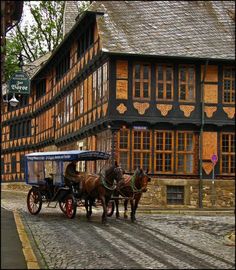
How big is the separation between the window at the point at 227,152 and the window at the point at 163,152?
2337mm

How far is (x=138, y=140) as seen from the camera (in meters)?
27.0

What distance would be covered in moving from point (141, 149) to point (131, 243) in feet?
45.3

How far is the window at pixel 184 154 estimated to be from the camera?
27438 millimetres

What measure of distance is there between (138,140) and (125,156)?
904mm

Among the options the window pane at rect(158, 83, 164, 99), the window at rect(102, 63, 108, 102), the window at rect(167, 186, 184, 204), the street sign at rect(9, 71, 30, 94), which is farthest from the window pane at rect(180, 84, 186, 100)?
the street sign at rect(9, 71, 30, 94)

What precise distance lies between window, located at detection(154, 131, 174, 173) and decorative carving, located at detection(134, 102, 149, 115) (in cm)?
115

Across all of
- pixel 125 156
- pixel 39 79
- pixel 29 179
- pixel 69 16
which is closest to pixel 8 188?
pixel 39 79

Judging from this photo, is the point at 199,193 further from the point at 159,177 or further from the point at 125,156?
the point at 125,156

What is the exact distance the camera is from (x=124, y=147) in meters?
26.9

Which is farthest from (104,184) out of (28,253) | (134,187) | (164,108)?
(164,108)

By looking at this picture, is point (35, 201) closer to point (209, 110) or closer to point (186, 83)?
point (186, 83)

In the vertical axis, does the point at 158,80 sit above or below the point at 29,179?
above

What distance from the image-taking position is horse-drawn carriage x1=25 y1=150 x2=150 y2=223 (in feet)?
59.3

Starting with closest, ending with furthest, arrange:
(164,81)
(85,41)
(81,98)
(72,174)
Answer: (72,174)
(164,81)
(85,41)
(81,98)
